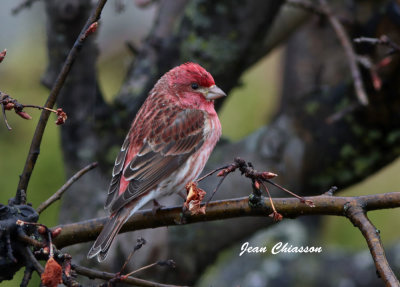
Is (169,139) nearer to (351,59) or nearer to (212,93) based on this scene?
(212,93)

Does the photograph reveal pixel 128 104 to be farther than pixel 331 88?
No

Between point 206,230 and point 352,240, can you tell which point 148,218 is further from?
point 352,240

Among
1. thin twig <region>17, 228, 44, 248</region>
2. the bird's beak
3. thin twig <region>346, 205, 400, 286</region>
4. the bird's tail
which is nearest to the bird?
the bird's beak

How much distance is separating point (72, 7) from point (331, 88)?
2257 millimetres

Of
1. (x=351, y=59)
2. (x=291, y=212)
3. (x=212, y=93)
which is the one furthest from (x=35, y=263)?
(x=351, y=59)

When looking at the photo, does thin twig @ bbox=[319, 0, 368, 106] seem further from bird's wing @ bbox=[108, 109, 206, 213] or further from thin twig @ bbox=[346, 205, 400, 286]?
thin twig @ bbox=[346, 205, 400, 286]

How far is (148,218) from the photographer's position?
3014 mm

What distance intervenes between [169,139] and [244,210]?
56.8 inches

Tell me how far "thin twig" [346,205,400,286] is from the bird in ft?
4.55

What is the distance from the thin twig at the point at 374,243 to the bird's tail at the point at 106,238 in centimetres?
106

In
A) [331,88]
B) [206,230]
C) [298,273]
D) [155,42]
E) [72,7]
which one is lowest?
[298,273]

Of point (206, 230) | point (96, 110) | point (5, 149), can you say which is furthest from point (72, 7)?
point (206, 230)

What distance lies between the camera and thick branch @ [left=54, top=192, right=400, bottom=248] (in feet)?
8.38

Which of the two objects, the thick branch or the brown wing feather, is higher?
the thick branch
